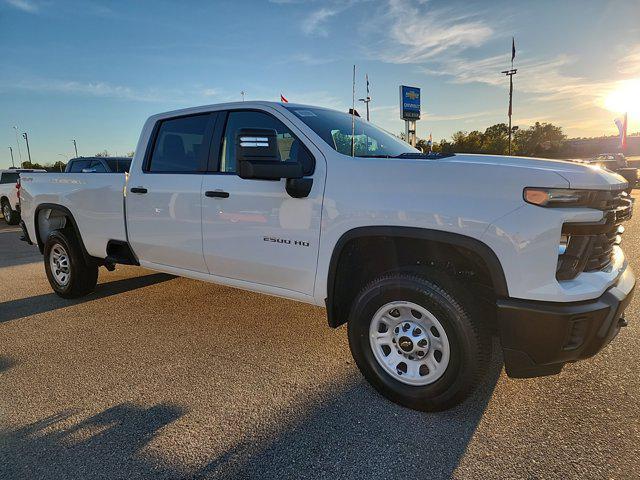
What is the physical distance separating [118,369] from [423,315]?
2328mm

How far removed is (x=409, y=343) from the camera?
9.33 feet

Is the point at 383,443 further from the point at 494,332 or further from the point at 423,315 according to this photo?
the point at 494,332

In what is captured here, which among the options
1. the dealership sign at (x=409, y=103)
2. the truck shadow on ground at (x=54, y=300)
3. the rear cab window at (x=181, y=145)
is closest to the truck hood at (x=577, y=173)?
the rear cab window at (x=181, y=145)

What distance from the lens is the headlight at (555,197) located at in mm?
2340

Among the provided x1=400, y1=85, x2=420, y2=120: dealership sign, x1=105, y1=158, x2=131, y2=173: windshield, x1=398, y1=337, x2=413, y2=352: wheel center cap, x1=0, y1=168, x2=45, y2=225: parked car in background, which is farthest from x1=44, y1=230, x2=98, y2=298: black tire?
x1=400, y1=85, x2=420, y2=120: dealership sign

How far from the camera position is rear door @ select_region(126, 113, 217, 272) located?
12.7 ft

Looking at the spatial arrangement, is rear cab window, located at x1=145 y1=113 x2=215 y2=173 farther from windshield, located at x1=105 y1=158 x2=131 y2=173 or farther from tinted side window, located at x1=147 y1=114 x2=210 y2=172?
windshield, located at x1=105 y1=158 x2=131 y2=173

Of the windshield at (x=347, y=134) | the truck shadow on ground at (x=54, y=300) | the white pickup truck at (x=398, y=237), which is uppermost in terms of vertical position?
the windshield at (x=347, y=134)

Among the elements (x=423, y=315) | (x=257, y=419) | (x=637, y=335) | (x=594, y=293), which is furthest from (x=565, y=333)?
(x=637, y=335)

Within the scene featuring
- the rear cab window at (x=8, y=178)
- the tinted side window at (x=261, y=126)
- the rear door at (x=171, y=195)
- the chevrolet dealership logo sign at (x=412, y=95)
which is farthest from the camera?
the chevrolet dealership logo sign at (x=412, y=95)

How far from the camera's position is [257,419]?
2.73m

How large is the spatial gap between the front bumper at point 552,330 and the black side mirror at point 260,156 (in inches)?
61.8

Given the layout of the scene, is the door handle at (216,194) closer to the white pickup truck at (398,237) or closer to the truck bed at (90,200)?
the white pickup truck at (398,237)

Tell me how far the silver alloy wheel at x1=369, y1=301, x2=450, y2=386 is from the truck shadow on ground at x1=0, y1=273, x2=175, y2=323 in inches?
152
